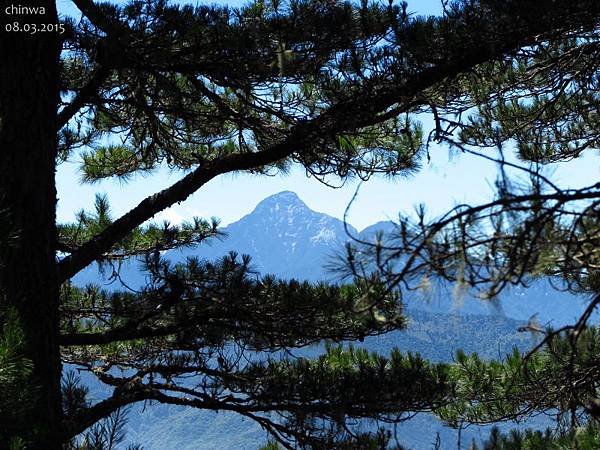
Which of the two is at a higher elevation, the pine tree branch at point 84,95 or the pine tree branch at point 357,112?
the pine tree branch at point 84,95

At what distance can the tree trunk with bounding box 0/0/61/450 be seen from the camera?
11.8ft

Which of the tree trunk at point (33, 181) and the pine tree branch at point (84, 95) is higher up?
the pine tree branch at point (84, 95)

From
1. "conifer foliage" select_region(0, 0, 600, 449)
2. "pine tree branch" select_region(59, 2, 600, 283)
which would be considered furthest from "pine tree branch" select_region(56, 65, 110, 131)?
"pine tree branch" select_region(59, 2, 600, 283)

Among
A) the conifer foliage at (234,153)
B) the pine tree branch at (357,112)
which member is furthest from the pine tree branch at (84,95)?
the pine tree branch at (357,112)

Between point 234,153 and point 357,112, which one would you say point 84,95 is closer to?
point 234,153

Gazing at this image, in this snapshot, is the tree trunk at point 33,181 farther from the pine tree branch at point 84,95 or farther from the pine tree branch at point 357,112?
the pine tree branch at point 357,112

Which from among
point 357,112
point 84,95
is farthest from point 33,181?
point 357,112

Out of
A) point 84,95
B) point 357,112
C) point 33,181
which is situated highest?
point 84,95

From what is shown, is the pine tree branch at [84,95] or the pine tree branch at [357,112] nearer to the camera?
the pine tree branch at [357,112]

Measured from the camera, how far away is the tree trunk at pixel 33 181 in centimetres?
359

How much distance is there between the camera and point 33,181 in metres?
3.71

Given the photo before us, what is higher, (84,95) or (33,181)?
(84,95)

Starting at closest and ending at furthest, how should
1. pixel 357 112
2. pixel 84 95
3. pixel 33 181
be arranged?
1. pixel 33 181
2. pixel 357 112
3. pixel 84 95

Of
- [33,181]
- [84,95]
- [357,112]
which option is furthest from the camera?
[84,95]
